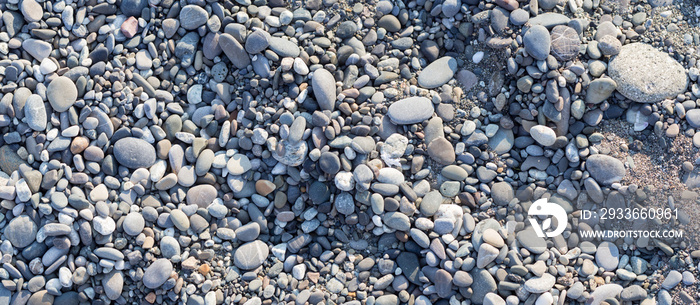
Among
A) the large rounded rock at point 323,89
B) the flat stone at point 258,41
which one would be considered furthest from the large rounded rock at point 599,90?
the flat stone at point 258,41

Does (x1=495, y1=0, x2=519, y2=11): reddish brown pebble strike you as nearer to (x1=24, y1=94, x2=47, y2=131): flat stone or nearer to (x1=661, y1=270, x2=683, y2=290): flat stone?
(x1=661, y1=270, x2=683, y2=290): flat stone

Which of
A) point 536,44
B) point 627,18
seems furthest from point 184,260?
point 627,18

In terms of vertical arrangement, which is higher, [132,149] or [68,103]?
[68,103]

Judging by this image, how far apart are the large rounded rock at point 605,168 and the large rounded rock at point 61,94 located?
2.61 meters

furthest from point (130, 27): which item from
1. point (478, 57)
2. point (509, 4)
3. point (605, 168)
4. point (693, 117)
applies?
point (693, 117)

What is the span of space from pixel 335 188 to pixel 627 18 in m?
1.83

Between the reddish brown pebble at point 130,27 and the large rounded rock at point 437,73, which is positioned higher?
the reddish brown pebble at point 130,27

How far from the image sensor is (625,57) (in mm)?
2824

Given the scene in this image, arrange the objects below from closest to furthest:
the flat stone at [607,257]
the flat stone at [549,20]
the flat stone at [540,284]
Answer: the flat stone at [540,284]
the flat stone at [607,257]
the flat stone at [549,20]

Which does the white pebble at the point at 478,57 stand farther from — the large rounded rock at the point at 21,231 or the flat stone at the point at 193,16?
the large rounded rock at the point at 21,231

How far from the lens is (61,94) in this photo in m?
2.71

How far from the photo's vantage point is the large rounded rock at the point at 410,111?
2.76 m

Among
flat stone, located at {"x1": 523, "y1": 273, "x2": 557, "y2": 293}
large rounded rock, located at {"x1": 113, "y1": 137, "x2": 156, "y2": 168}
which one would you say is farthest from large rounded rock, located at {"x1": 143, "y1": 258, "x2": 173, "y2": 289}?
flat stone, located at {"x1": 523, "y1": 273, "x2": 557, "y2": 293}

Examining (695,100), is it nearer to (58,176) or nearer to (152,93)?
(152,93)
